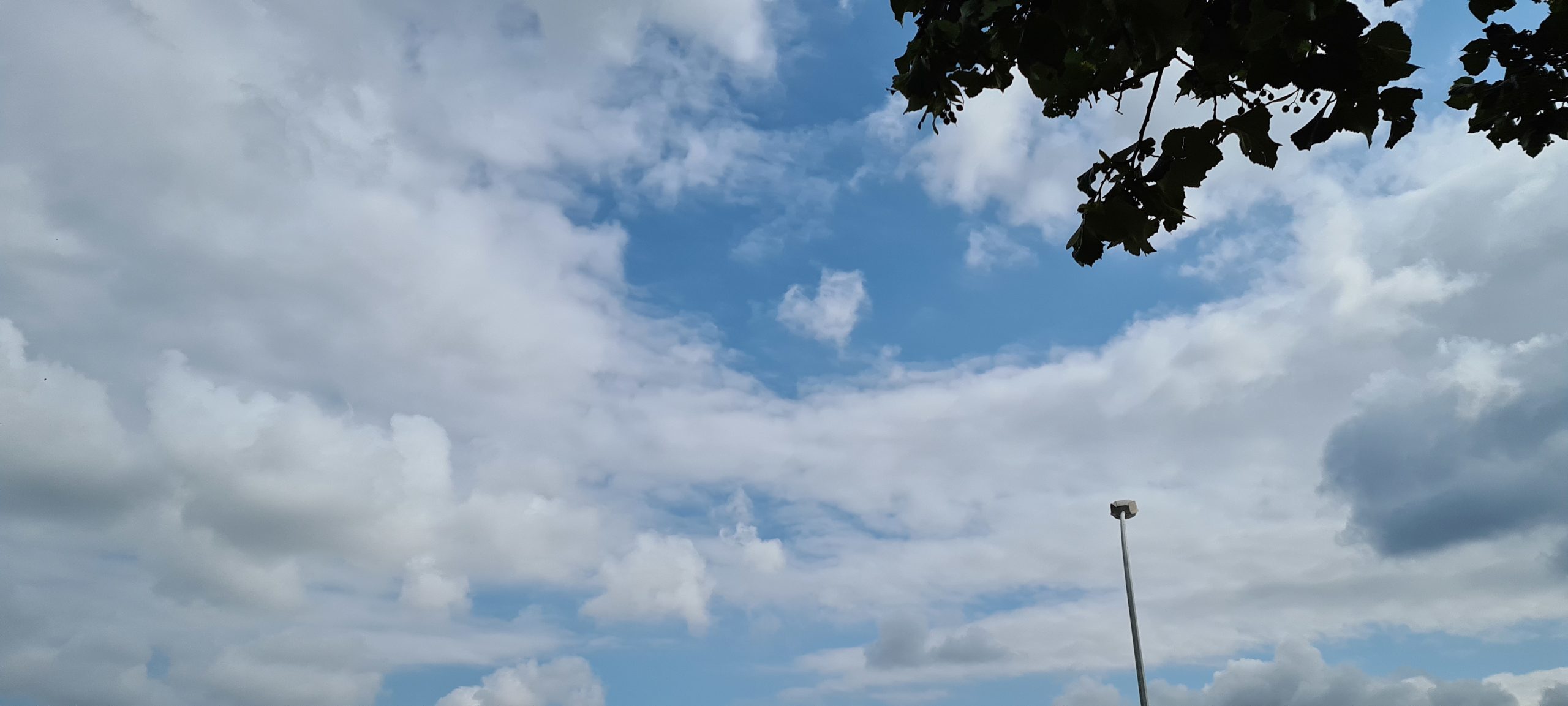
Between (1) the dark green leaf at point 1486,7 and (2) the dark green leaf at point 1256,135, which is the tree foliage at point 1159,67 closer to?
(2) the dark green leaf at point 1256,135

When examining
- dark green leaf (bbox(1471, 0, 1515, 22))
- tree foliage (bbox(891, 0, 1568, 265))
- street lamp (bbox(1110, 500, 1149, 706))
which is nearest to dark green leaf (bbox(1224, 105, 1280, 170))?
tree foliage (bbox(891, 0, 1568, 265))

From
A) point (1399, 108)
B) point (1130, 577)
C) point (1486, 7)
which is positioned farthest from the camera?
point (1130, 577)

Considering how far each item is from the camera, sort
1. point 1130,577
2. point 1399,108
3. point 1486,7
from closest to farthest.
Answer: point 1399,108 → point 1486,7 → point 1130,577

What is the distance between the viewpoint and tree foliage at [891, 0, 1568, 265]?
401 cm

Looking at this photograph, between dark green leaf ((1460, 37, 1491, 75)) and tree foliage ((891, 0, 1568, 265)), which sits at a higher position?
dark green leaf ((1460, 37, 1491, 75))

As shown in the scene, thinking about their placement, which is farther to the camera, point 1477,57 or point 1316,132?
point 1477,57

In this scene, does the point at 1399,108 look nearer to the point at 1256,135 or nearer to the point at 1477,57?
the point at 1256,135

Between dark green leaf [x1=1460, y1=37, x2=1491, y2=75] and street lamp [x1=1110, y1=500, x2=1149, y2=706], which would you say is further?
street lamp [x1=1110, y1=500, x2=1149, y2=706]

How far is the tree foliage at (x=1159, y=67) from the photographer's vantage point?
4.01m

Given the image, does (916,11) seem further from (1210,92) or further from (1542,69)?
(1542,69)

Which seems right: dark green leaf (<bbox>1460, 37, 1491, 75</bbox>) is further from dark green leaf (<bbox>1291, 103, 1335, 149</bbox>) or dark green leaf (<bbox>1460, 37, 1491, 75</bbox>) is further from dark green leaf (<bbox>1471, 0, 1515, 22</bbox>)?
dark green leaf (<bbox>1291, 103, 1335, 149</bbox>)

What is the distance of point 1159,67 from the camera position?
4.50 m

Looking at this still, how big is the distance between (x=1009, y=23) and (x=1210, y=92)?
1256 mm

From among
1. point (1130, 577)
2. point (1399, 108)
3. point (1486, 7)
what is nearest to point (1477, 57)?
point (1486, 7)
